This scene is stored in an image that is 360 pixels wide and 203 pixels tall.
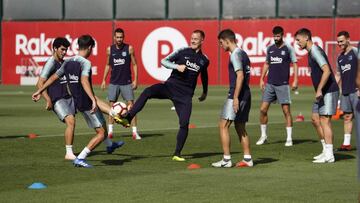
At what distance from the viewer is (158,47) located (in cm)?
5216

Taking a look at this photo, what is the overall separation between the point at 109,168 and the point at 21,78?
39086 mm

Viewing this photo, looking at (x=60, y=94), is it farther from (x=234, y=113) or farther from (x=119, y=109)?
(x=234, y=113)

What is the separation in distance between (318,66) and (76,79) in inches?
162


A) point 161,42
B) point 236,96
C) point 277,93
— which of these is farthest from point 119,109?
point 161,42

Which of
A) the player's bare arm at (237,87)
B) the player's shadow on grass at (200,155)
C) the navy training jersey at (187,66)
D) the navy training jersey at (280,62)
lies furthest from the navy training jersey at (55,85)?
the navy training jersey at (280,62)

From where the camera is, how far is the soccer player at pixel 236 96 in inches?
628

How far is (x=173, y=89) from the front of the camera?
1761 centimetres

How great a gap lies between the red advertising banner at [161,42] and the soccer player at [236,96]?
35.1 meters

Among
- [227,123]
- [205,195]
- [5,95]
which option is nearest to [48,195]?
[205,195]

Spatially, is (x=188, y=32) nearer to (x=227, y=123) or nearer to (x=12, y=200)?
(x=227, y=123)

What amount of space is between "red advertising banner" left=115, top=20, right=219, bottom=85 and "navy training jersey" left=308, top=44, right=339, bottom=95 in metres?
34.3

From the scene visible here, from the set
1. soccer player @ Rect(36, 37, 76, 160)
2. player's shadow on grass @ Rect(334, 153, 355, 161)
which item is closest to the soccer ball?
soccer player @ Rect(36, 37, 76, 160)

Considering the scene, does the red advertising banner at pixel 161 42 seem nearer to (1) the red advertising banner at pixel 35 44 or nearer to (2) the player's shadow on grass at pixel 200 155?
(1) the red advertising banner at pixel 35 44

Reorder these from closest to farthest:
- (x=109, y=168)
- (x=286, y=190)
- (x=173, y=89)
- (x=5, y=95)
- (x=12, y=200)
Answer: (x=12, y=200), (x=286, y=190), (x=109, y=168), (x=173, y=89), (x=5, y=95)
